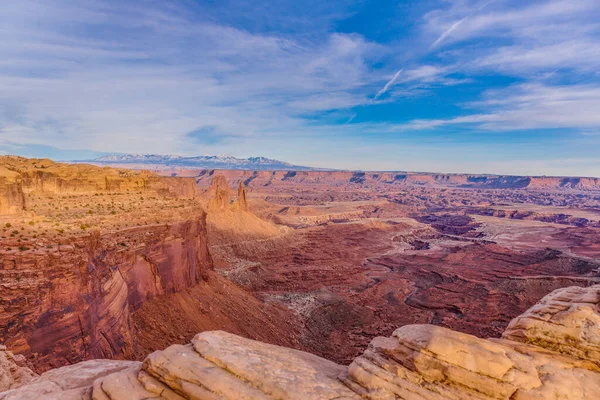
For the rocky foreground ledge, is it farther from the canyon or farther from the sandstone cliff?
the sandstone cliff

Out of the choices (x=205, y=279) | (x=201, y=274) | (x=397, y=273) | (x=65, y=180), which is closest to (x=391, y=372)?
(x=65, y=180)

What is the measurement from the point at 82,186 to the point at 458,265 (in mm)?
63198

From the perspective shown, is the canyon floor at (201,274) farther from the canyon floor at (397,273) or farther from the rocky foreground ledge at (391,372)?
the rocky foreground ledge at (391,372)

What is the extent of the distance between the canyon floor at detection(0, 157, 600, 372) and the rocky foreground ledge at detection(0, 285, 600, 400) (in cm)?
454

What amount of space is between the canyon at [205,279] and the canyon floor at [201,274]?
91 mm

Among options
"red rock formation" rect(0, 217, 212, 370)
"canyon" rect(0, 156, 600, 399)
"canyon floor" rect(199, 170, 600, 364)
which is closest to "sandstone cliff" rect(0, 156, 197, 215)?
"canyon" rect(0, 156, 600, 399)

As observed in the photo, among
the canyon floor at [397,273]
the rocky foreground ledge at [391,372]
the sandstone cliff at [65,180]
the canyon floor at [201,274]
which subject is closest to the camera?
the rocky foreground ledge at [391,372]

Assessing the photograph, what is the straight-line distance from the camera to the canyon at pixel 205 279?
1405 cm

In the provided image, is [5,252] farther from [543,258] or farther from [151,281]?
[543,258]

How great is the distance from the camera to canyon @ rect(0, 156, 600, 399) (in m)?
14.1

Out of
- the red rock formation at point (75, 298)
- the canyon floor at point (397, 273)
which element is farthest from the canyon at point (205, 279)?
the canyon floor at point (397, 273)

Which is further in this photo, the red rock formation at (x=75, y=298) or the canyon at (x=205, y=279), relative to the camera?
the canyon at (x=205, y=279)

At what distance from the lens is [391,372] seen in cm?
938

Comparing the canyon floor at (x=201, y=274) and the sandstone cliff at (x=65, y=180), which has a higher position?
the sandstone cliff at (x=65, y=180)
